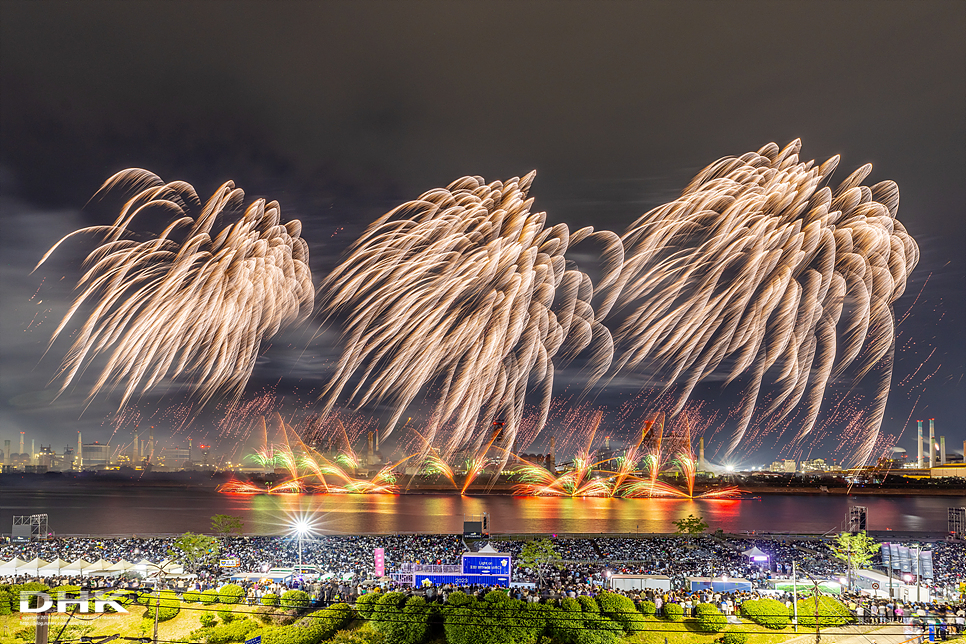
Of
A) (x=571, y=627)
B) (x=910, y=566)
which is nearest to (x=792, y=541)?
(x=910, y=566)

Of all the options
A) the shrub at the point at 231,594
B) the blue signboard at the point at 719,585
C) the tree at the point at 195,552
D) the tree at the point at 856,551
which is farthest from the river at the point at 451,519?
the shrub at the point at 231,594

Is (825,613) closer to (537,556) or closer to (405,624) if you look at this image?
(537,556)

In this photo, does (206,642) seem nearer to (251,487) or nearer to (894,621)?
(894,621)

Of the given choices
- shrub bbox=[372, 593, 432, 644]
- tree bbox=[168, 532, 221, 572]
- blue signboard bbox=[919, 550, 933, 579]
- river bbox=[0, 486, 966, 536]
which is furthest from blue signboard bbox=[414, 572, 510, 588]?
river bbox=[0, 486, 966, 536]

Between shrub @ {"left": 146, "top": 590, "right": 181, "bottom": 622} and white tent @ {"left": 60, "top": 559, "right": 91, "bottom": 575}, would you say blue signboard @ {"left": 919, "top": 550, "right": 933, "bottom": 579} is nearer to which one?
shrub @ {"left": 146, "top": 590, "right": 181, "bottom": 622}

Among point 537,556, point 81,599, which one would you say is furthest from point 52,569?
point 537,556
